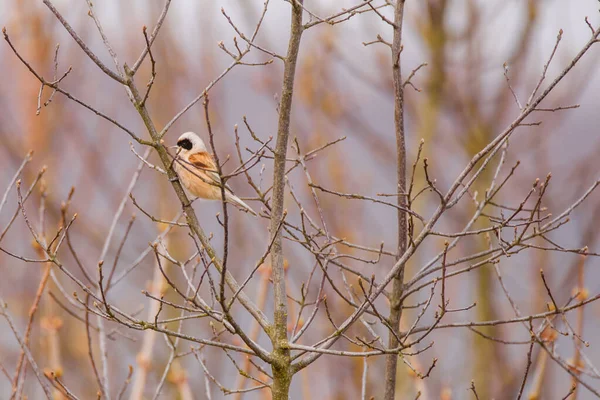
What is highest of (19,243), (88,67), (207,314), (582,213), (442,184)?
(88,67)

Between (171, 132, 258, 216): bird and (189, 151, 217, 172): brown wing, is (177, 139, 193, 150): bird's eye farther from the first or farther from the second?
(189, 151, 217, 172): brown wing

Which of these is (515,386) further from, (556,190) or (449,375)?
(556,190)

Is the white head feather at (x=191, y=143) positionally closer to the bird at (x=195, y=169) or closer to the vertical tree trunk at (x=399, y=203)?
the bird at (x=195, y=169)

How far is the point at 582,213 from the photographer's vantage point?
6.89 meters

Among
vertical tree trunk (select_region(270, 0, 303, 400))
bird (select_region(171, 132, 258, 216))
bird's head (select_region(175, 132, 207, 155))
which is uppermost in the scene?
bird's head (select_region(175, 132, 207, 155))

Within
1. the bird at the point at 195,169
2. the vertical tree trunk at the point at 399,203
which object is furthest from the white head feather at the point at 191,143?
the vertical tree trunk at the point at 399,203

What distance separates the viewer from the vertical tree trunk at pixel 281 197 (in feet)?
8.35

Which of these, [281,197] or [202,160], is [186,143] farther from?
[281,197]

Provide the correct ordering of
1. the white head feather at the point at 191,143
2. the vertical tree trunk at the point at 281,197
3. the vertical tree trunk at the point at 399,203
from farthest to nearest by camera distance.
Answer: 1. the white head feather at the point at 191,143
2. the vertical tree trunk at the point at 399,203
3. the vertical tree trunk at the point at 281,197

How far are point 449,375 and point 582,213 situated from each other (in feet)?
8.55

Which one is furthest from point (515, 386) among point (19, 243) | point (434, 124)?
point (19, 243)

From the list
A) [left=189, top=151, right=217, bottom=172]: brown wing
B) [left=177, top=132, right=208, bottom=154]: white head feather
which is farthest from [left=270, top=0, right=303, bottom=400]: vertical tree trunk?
[left=177, top=132, right=208, bottom=154]: white head feather

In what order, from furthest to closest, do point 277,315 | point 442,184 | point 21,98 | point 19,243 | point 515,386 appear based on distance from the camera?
point 19,243
point 21,98
point 442,184
point 515,386
point 277,315

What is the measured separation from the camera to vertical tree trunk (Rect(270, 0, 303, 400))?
100 inches
